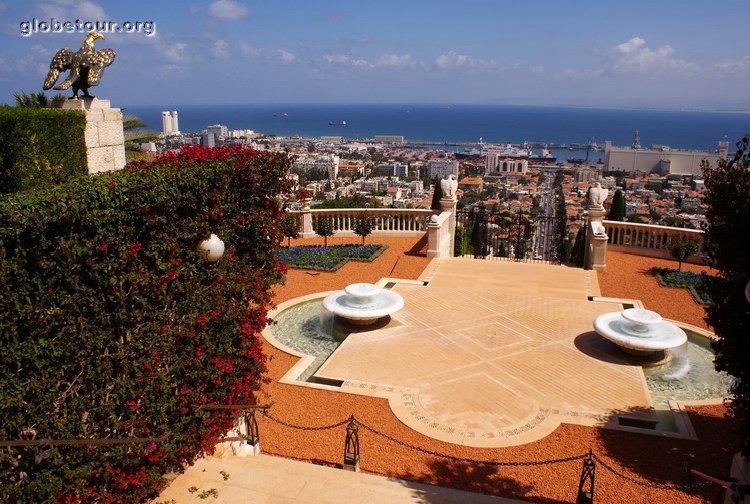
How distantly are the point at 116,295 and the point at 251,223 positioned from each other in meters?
2.35

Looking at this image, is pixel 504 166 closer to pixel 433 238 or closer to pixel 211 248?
pixel 433 238

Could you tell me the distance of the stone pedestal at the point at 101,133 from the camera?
11.2 m

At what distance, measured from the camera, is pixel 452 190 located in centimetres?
1945

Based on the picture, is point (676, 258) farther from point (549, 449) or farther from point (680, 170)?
point (680, 170)

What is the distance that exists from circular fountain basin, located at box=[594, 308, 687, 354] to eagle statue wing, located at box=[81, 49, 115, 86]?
437 inches

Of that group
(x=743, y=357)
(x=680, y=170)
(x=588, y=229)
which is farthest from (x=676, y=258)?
(x=680, y=170)

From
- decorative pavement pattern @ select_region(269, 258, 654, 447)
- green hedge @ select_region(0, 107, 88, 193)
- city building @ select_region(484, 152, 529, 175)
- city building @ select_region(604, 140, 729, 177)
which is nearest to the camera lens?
decorative pavement pattern @ select_region(269, 258, 654, 447)

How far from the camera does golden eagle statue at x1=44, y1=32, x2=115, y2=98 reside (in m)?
10.5

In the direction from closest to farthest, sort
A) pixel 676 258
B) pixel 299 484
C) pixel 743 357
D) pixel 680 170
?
pixel 743 357 → pixel 299 484 → pixel 676 258 → pixel 680 170

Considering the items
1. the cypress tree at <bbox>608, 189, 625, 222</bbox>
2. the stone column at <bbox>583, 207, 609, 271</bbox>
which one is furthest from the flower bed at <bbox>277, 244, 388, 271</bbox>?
the cypress tree at <bbox>608, 189, 625, 222</bbox>

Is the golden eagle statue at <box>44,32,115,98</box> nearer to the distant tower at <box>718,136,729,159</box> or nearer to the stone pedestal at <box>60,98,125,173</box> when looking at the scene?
the stone pedestal at <box>60,98,125,173</box>

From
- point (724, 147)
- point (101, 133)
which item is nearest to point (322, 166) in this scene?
point (724, 147)

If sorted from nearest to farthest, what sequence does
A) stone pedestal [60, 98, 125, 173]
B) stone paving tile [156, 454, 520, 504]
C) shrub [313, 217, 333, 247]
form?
stone paving tile [156, 454, 520, 504] → stone pedestal [60, 98, 125, 173] → shrub [313, 217, 333, 247]

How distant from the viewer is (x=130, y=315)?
5.46 m
